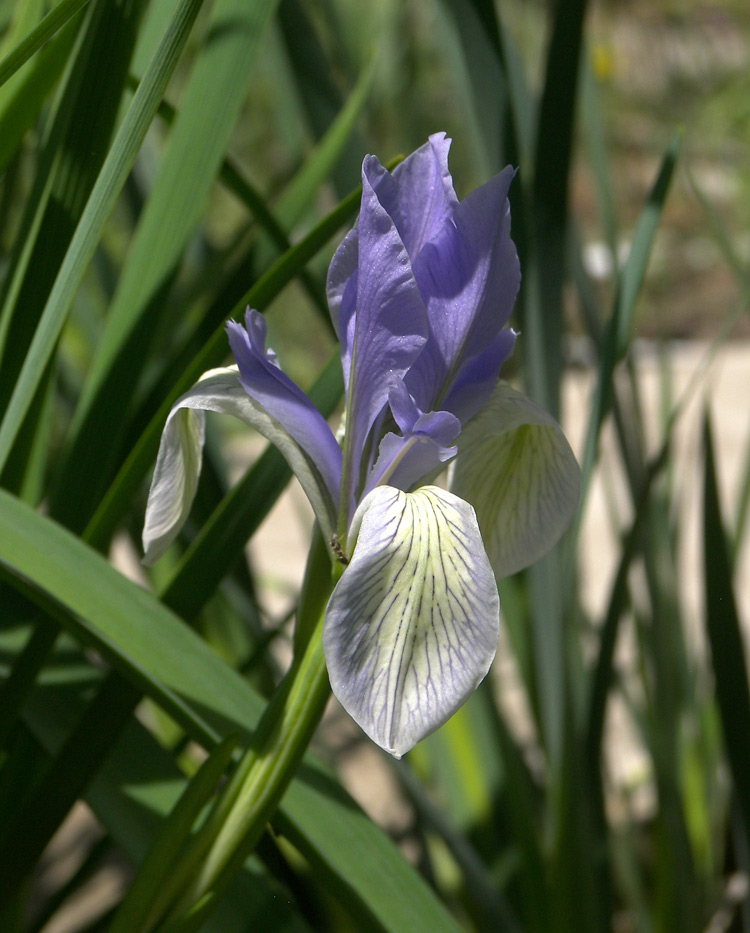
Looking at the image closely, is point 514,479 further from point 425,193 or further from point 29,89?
point 29,89

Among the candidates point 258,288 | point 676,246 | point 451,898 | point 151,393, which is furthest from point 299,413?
point 676,246

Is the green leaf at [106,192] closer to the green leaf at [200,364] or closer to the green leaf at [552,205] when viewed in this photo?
the green leaf at [200,364]

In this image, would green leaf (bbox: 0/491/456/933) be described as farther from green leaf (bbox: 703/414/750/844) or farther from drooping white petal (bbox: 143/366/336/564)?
green leaf (bbox: 703/414/750/844)

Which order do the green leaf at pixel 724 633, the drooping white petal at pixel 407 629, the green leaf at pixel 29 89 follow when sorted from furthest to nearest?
the green leaf at pixel 724 633
the green leaf at pixel 29 89
the drooping white petal at pixel 407 629

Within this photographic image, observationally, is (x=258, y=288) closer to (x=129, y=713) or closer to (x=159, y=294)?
(x=159, y=294)

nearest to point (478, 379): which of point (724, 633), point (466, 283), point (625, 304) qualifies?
point (466, 283)

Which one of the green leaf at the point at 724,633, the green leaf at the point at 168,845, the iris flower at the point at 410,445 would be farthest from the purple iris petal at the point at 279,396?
the green leaf at the point at 724,633

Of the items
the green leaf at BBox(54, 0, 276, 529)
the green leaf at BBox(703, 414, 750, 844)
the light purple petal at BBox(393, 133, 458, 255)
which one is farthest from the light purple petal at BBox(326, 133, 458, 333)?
the green leaf at BBox(703, 414, 750, 844)
